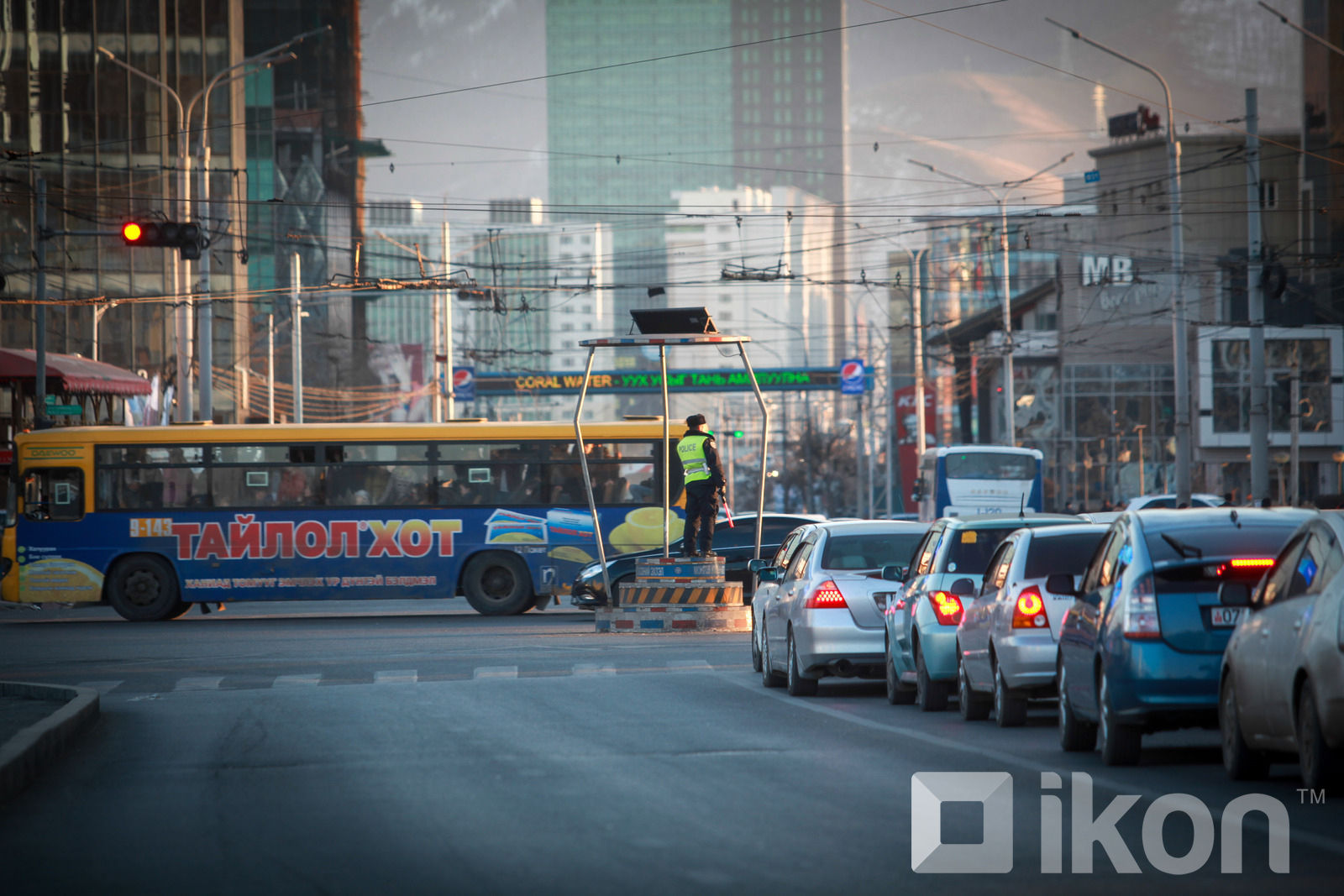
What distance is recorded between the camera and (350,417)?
308 ft

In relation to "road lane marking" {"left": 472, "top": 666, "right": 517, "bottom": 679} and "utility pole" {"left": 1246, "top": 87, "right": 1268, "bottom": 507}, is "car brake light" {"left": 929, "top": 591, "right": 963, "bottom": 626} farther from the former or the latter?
"utility pole" {"left": 1246, "top": 87, "right": 1268, "bottom": 507}

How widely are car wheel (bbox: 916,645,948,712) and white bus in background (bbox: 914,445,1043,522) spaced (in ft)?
107

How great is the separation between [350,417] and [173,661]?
74015 mm

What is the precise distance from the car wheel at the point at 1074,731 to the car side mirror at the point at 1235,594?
2.06 metres

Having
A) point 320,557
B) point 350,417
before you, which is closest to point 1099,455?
point 350,417

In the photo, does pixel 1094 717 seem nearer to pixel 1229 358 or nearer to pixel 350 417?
pixel 1229 358

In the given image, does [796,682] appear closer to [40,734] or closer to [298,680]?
[298,680]

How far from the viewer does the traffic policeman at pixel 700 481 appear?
923 inches

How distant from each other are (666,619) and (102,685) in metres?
8.78

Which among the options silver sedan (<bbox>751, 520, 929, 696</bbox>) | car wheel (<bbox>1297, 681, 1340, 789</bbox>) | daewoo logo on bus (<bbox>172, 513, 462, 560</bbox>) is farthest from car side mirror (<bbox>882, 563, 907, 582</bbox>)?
daewoo logo on bus (<bbox>172, 513, 462, 560</bbox>)

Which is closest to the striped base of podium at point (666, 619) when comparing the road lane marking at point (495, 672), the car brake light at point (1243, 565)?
the road lane marking at point (495, 672)

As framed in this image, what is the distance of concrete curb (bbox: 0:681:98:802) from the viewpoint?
382 inches

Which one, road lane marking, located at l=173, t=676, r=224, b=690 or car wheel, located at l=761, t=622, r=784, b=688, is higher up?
car wheel, located at l=761, t=622, r=784, b=688

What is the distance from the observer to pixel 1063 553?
12.4 m
